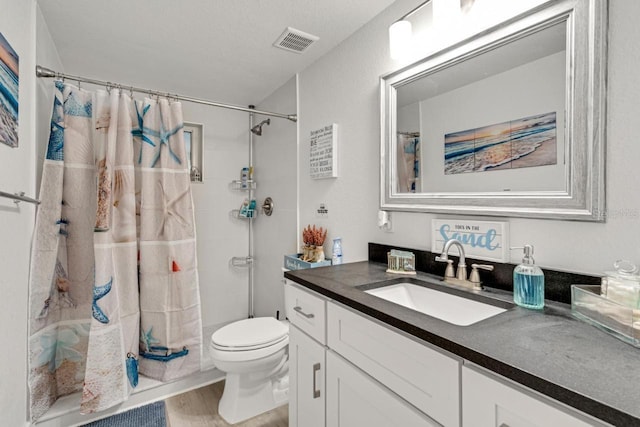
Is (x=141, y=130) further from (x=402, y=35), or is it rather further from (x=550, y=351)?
(x=550, y=351)

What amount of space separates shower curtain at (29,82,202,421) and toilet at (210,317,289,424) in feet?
1.31

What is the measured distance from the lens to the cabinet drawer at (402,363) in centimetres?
69

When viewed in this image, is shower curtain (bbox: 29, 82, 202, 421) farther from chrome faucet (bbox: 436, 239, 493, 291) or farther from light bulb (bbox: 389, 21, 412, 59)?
chrome faucet (bbox: 436, 239, 493, 291)

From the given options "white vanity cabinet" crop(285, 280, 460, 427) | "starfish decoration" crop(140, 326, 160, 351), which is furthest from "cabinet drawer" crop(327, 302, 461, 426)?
"starfish decoration" crop(140, 326, 160, 351)

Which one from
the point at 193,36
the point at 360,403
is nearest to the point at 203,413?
the point at 360,403

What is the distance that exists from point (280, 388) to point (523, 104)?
1983mm

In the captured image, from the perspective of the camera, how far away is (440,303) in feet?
3.69

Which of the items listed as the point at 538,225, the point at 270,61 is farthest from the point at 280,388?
the point at 270,61

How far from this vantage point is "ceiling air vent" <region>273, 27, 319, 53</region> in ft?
5.73

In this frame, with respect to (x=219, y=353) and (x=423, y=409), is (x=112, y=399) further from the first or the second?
(x=423, y=409)

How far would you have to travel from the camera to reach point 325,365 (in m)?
1.11

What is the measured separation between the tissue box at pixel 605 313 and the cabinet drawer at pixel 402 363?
372 mm

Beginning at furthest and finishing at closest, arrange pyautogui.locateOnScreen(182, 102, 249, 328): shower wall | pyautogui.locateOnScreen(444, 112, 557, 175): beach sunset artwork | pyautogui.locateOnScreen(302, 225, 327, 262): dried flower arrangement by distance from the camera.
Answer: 1. pyautogui.locateOnScreen(182, 102, 249, 328): shower wall
2. pyautogui.locateOnScreen(302, 225, 327, 262): dried flower arrangement
3. pyautogui.locateOnScreen(444, 112, 557, 175): beach sunset artwork

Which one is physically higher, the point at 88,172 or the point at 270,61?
the point at 270,61
